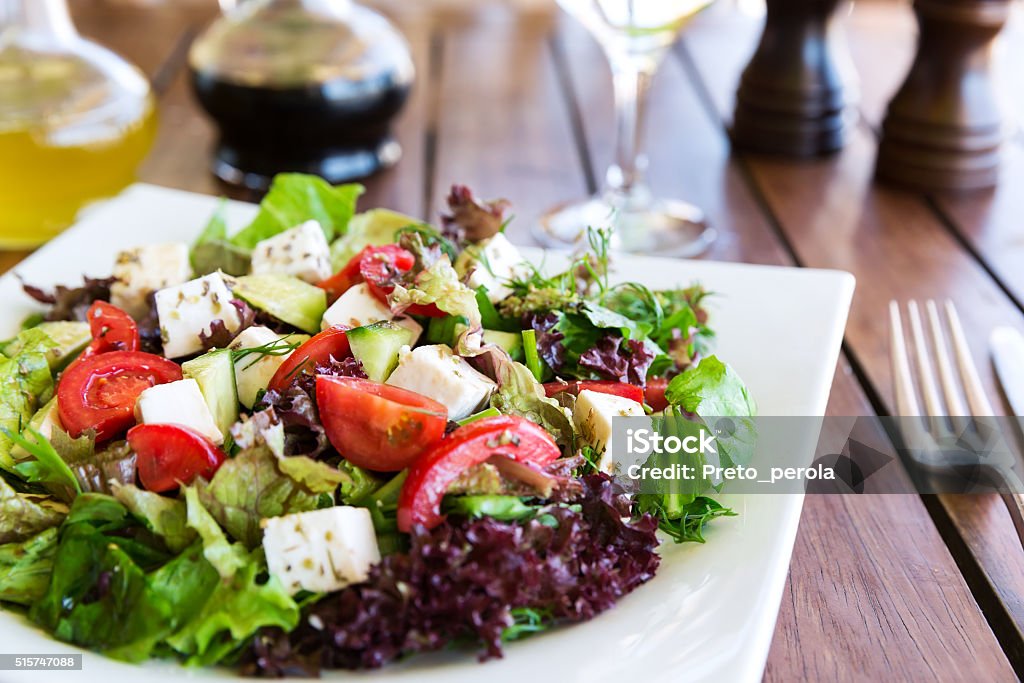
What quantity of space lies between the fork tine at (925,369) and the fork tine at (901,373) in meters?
0.02

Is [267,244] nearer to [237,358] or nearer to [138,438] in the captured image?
[237,358]

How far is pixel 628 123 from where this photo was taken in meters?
2.70

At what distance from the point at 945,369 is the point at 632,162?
1.09m

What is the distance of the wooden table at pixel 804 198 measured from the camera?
1.42 meters

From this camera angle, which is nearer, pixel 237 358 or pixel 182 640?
pixel 182 640

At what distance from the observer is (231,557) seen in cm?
126

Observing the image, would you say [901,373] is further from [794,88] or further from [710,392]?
[794,88]

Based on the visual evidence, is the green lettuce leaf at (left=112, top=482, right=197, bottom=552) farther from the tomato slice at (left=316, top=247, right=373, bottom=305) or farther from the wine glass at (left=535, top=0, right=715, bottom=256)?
the wine glass at (left=535, top=0, right=715, bottom=256)

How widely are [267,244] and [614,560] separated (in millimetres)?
893

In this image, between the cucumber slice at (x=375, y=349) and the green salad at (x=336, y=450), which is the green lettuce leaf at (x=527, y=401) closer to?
the green salad at (x=336, y=450)

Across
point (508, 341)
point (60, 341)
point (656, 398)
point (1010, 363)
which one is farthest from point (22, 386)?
point (1010, 363)

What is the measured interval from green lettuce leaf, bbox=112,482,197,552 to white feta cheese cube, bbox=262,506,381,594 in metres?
0.13

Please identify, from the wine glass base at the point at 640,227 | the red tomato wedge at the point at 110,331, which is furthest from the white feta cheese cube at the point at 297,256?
the wine glass base at the point at 640,227

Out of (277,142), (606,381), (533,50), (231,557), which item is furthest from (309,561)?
(533,50)
